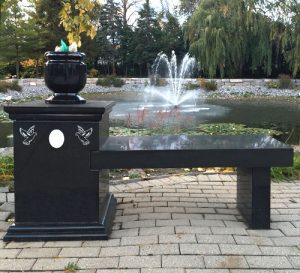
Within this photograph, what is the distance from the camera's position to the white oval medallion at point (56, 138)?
301 cm

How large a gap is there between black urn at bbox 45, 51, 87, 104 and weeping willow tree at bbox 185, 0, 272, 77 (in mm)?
19811

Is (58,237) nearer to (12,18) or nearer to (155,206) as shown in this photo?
(155,206)

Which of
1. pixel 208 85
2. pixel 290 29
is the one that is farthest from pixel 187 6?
pixel 208 85

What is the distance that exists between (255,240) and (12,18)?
24.2 m

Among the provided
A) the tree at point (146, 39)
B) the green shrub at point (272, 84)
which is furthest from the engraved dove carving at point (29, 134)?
the tree at point (146, 39)

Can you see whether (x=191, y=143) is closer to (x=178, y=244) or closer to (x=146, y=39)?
(x=178, y=244)

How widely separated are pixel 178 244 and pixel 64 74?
1.39 meters

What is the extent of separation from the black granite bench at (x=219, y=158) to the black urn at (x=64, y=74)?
0.47 m

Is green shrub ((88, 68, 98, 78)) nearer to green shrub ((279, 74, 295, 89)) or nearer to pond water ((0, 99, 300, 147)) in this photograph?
green shrub ((279, 74, 295, 89))

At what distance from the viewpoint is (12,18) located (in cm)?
2466

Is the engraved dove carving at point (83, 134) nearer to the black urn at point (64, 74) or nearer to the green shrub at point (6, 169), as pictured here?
the black urn at point (64, 74)

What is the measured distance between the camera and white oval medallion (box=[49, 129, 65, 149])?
301 centimetres

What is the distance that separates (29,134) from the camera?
3000 mm

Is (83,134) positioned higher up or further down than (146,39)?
further down
